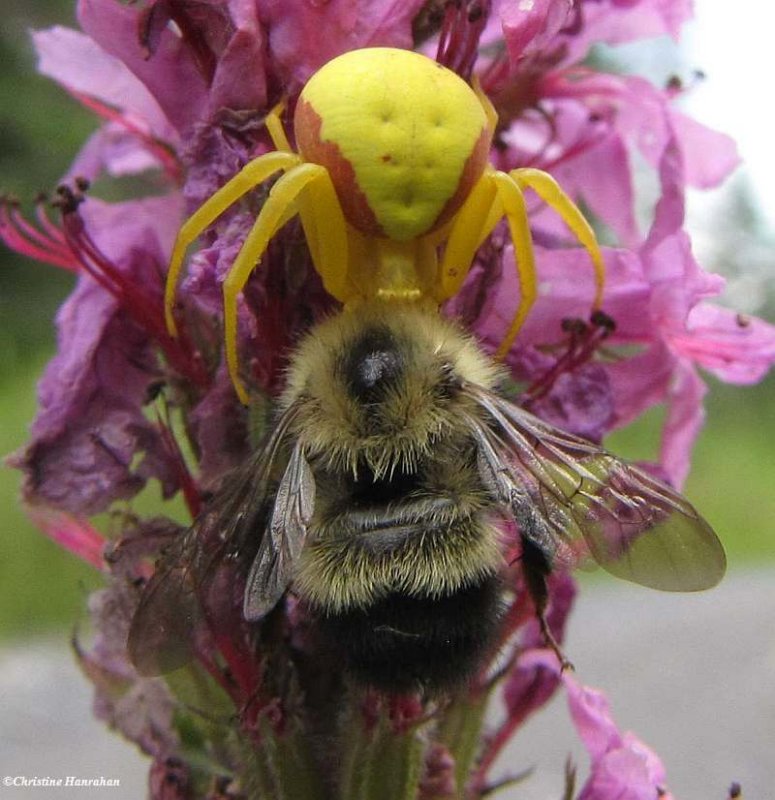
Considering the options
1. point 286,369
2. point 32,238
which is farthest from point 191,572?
point 32,238

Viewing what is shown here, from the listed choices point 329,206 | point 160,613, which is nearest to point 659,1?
point 329,206

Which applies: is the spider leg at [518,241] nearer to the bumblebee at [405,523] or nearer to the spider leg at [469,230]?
the spider leg at [469,230]

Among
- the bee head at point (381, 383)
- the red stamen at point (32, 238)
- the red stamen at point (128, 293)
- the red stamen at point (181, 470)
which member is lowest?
the red stamen at point (181, 470)

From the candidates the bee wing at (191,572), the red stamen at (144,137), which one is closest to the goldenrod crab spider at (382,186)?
the bee wing at (191,572)

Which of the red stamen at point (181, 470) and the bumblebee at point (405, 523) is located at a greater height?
the bumblebee at point (405, 523)

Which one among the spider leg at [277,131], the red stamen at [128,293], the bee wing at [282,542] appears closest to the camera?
the bee wing at [282,542]

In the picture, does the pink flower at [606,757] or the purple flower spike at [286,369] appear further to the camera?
the pink flower at [606,757]

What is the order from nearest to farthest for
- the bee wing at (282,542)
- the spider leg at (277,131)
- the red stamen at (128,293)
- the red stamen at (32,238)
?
1. the bee wing at (282,542)
2. the spider leg at (277,131)
3. the red stamen at (128,293)
4. the red stamen at (32,238)

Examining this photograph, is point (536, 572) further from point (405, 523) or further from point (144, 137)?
point (144, 137)
